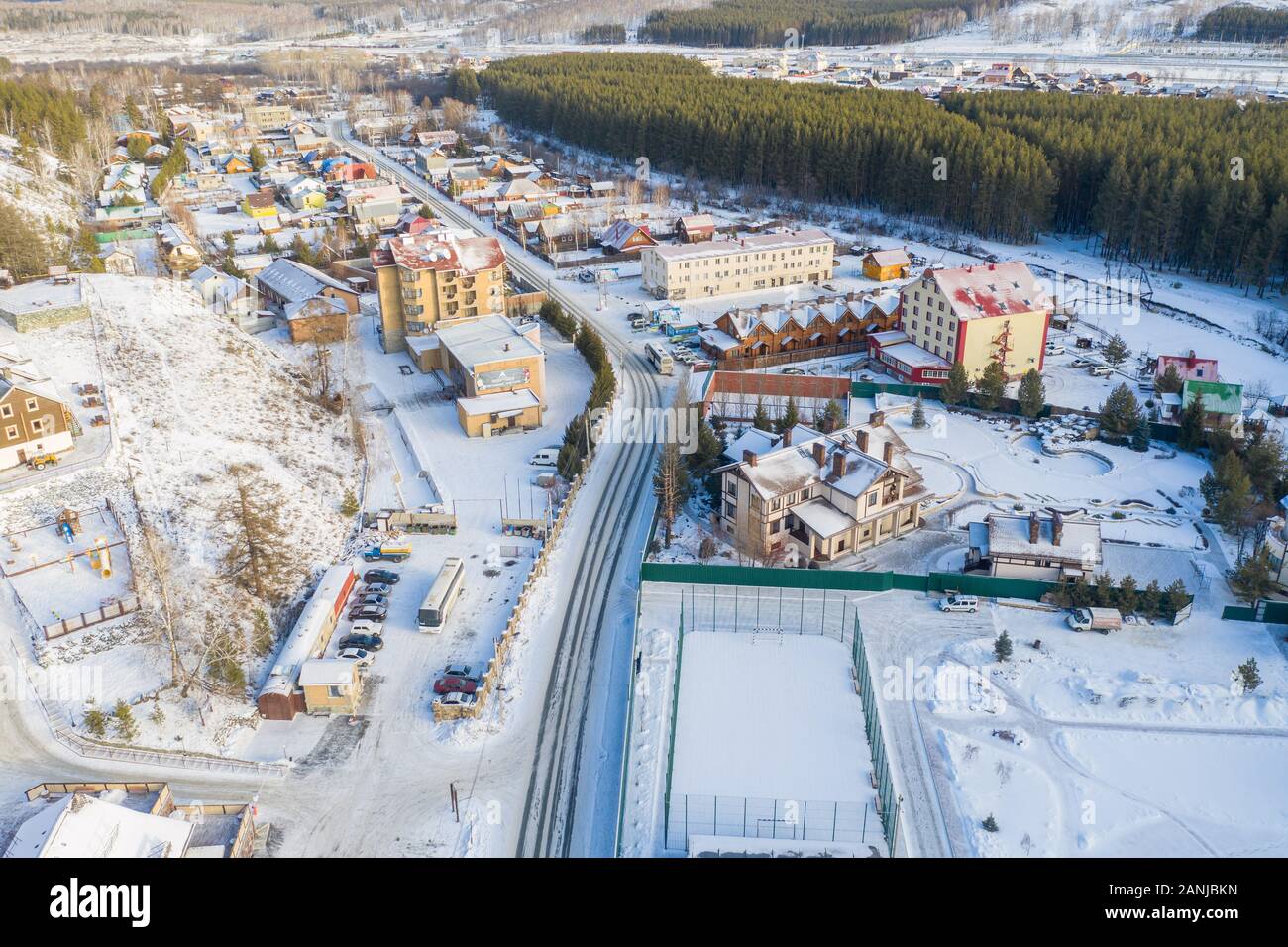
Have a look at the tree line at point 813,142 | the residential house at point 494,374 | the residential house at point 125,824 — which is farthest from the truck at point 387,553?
the tree line at point 813,142

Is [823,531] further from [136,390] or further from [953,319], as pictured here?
[136,390]

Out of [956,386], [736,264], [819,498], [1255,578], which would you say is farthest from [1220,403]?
[736,264]

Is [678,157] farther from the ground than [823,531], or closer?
farther from the ground

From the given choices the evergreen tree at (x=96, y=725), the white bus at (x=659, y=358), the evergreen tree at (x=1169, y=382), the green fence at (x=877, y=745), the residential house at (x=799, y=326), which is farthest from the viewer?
the residential house at (x=799, y=326)

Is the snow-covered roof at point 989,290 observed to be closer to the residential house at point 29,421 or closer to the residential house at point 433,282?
the residential house at point 433,282

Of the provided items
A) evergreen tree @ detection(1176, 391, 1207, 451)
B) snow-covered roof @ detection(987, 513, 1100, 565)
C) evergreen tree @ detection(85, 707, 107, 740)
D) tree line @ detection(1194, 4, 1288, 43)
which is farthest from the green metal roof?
tree line @ detection(1194, 4, 1288, 43)
